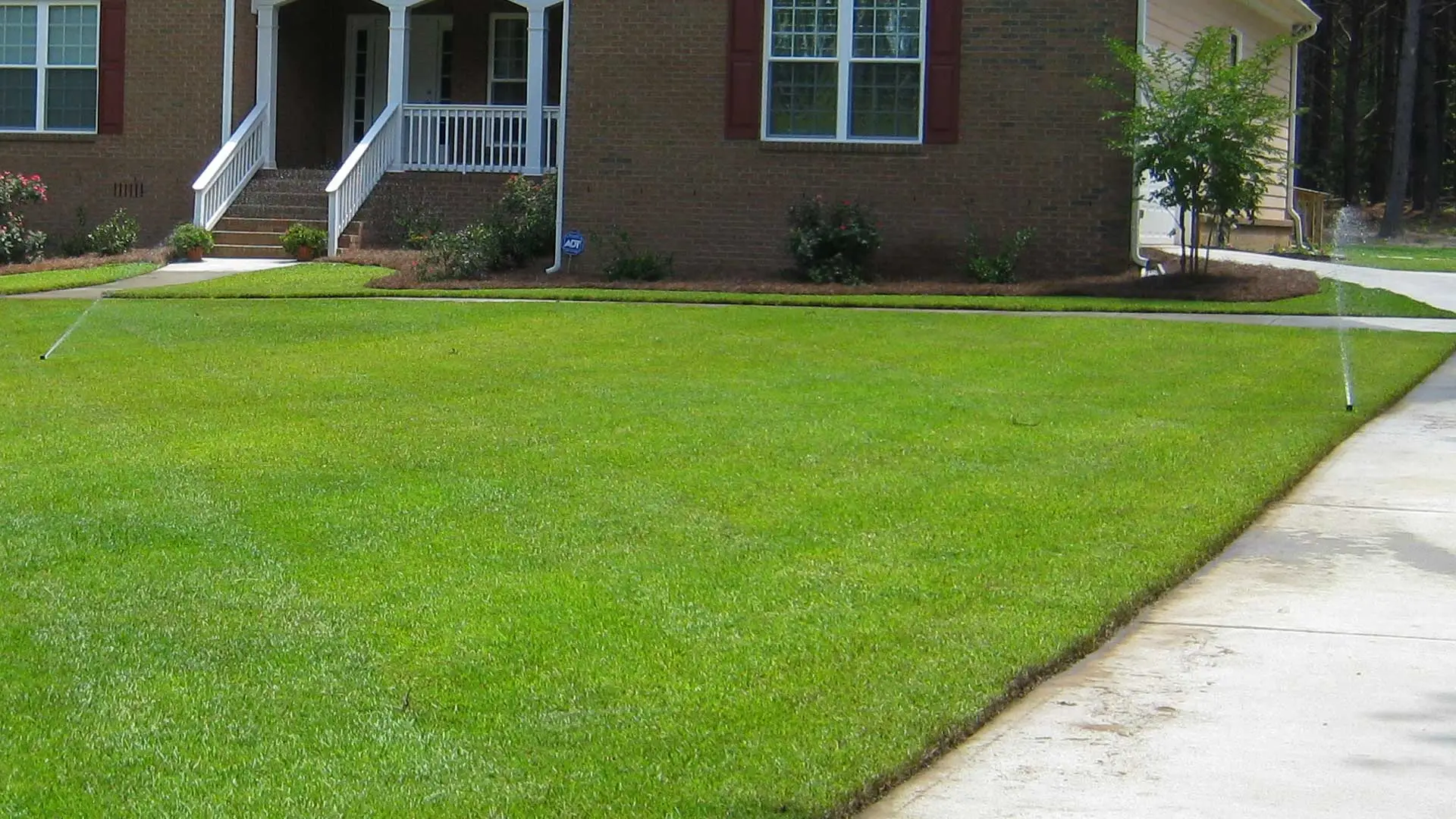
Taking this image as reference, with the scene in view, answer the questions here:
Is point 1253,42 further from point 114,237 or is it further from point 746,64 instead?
point 114,237

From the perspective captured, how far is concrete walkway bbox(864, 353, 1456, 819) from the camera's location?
415 cm

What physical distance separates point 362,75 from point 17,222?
237 inches

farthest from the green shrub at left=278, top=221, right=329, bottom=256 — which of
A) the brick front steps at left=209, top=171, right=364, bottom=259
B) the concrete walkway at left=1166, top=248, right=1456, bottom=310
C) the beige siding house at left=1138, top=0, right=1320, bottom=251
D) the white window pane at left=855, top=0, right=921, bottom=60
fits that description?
the concrete walkway at left=1166, top=248, right=1456, bottom=310

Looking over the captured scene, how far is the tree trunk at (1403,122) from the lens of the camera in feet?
126

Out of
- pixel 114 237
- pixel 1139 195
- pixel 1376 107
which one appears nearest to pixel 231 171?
pixel 114 237

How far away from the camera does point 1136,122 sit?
17422 millimetres

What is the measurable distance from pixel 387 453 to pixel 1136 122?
37.1 feet

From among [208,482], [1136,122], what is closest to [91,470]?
[208,482]

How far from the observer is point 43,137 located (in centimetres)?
2333

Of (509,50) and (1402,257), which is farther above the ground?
(509,50)

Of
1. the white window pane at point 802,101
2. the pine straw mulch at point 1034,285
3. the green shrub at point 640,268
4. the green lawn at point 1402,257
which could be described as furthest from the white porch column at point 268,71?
the green lawn at point 1402,257

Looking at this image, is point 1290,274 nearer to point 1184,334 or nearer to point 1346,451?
point 1184,334

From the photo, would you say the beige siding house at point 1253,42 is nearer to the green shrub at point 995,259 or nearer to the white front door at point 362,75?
the green shrub at point 995,259

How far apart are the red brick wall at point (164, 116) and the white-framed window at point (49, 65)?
1.83 ft
